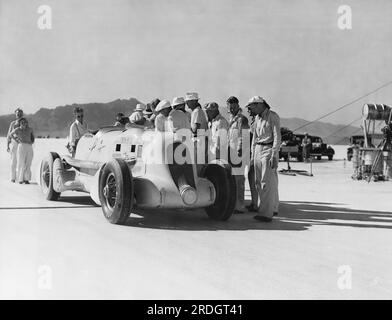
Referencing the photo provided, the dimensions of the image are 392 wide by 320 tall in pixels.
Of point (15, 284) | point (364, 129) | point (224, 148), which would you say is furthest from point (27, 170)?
point (364, 129)

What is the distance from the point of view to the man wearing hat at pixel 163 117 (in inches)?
329

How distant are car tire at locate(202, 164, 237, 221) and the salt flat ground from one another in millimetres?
190

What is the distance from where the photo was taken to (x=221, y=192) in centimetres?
810

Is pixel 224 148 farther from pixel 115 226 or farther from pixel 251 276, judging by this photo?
pixel 251 276

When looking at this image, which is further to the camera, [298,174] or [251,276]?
[298,174]

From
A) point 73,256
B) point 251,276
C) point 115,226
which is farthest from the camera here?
point 115,226

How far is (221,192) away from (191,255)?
2355 millimetres

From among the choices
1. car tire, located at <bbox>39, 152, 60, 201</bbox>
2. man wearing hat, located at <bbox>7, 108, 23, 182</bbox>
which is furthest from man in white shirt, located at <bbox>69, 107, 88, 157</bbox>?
man wearing hat, located at <bbox>7, 108, 23, 182</bbox>

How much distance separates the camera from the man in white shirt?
11.1 meters

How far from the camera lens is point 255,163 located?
8.45 m

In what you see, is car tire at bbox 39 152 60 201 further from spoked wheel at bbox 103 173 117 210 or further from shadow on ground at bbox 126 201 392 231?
spoked wheel at bbox 103 173 117 210

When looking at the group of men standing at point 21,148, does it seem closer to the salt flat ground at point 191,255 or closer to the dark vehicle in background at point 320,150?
the salt flat ground at point 191,255

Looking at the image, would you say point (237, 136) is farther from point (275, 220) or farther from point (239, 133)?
point (275, 220)
